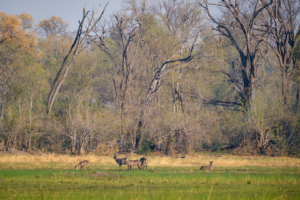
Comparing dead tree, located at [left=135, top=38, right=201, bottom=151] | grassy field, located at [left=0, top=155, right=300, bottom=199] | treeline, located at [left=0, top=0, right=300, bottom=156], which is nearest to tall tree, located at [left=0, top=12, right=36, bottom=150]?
treeline, located at [left=0, top=0, right=300, bottom=156]

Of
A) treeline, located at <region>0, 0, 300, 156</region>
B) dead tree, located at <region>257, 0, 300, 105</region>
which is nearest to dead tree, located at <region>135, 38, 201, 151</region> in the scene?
treeline, located at <region>0, 0, 300, 156</region>

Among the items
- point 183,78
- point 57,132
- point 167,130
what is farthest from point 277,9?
point 57,132

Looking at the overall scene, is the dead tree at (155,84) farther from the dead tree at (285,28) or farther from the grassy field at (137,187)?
the grassy field at (137,187)

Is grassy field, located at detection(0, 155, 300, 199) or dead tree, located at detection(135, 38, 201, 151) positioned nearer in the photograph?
grassy field, located at detection(0, 155, 300, 199)

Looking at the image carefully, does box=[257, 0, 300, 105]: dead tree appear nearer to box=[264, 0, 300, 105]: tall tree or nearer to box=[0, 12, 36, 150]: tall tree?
box=[264, 0, 300, 105]: tall tree

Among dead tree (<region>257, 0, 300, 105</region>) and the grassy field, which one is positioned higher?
dead tree (<region>257, 0, 300, 105</region>)

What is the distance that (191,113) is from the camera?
31.5 meters

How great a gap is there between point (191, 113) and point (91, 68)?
16690 millimetres

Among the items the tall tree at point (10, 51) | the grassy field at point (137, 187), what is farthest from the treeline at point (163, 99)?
the grassy field at point (137, 187)

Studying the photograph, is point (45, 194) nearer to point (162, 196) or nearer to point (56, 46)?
Result: point (162, 196)

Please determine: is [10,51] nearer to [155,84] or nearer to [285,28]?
[155,84]

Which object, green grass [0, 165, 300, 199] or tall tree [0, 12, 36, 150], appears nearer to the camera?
green grass [0, 165, 300, 199]

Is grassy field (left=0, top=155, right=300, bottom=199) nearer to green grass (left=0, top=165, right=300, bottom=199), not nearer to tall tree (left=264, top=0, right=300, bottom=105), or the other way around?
green grass (left=0, top=165, right=300, bottom=199)

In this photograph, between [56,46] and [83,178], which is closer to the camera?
[83,178]
